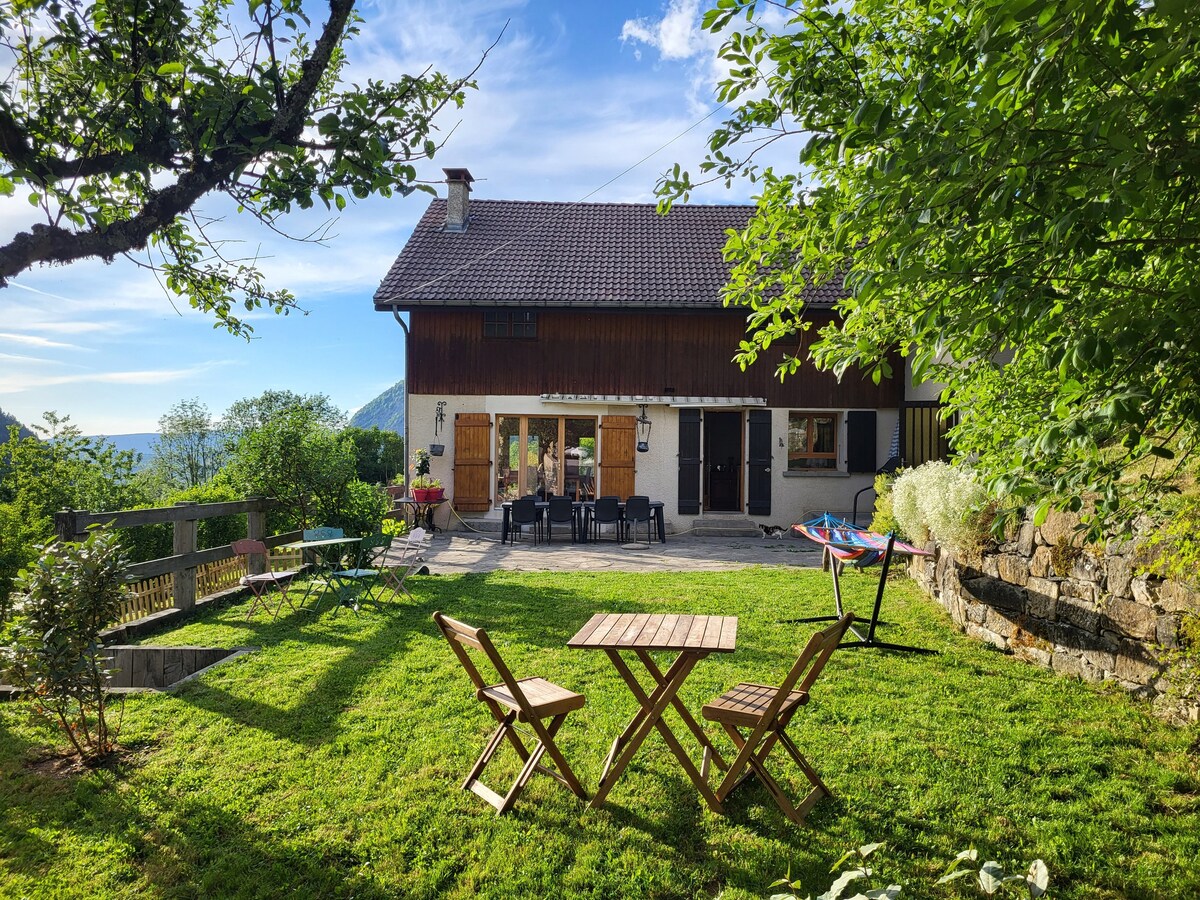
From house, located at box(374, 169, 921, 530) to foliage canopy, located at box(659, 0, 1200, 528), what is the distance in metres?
12.3

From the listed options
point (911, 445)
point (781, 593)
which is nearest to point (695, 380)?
point (911, 445)

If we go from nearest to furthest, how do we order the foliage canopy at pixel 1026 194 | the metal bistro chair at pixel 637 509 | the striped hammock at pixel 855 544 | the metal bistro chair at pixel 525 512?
the foliage canopy at pixel 1026 194
the striped hammock at pixel 855 544
the metal bistro chair at pixel 525 512
the metal bistro chair at pixel 637 509

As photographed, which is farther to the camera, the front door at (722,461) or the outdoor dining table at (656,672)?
the front door at (722,461)

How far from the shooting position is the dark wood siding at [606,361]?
52.4 feet

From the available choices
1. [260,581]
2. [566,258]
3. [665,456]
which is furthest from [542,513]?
[566,258]

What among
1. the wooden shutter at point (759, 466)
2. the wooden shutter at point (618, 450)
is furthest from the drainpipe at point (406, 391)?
the wooden shutter at point (759, 466)

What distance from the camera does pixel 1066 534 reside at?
17.8 ft

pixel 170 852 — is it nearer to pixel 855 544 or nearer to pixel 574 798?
pixel 574 798

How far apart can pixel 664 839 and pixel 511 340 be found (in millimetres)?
13793

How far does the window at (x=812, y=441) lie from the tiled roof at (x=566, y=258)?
2.61m

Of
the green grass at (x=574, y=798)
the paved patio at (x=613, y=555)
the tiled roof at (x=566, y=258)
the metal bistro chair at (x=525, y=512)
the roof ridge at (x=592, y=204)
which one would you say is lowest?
the paved patio at (x=613, y=555)

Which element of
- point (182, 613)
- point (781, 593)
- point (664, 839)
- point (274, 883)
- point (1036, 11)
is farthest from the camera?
point (781, 593)

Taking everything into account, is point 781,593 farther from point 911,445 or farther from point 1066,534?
point 911,445

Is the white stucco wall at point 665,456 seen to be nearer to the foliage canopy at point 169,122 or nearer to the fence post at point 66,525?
the fence post at point 66,525
